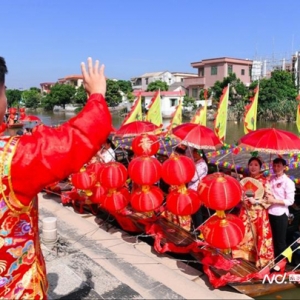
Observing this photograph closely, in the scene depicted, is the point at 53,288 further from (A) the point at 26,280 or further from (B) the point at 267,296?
(B) the point at 267,296

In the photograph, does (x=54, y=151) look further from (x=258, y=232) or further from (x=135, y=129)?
(x=135, y=129)

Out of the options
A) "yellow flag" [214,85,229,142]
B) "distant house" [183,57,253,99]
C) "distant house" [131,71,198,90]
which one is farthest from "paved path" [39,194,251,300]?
"distant house" [131,71,198,90]

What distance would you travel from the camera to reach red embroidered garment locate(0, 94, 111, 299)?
1.40 m

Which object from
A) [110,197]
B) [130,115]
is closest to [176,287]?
[110,197]

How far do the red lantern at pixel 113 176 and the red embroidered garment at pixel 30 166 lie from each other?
3.52 meters

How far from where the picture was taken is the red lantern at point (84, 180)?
20.3 feet

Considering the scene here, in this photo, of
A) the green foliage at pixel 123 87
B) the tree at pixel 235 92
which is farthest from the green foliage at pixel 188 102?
the green foliage at pixel 123 87

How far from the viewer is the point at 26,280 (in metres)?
1.63

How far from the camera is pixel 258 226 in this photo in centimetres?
427

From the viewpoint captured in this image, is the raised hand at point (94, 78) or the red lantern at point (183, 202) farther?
the red lantern at point (183, 202)

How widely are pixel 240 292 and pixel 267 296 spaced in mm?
487

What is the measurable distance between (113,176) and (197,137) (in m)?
1.40

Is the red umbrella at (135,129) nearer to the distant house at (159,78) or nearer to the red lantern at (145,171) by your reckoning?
the red lantern at (145,171)

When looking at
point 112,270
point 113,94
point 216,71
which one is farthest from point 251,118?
point 113,94
